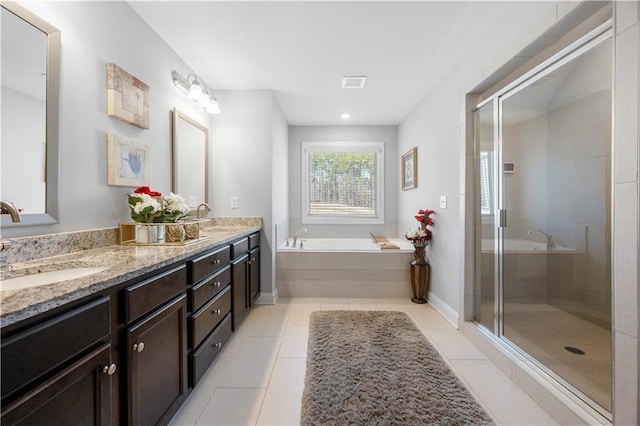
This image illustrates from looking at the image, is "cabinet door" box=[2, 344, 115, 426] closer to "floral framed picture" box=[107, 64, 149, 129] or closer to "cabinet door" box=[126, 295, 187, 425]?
"cabinet door" box=[126, 295, 187, 425]

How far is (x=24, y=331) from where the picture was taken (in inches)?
26.0

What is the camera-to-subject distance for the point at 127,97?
173 cm

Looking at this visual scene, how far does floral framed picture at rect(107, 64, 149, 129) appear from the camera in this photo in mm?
1610

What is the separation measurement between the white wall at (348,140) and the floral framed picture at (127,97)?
2.63m

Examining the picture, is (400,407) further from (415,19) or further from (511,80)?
(415,19)

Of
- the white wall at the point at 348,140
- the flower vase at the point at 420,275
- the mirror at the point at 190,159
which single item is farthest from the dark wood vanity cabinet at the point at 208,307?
the white wall at the point at 348,140

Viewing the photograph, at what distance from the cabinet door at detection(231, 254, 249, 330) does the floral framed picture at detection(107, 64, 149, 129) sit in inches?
47.4

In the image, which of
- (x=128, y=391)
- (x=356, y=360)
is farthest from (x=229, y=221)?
(x=128, y=391)

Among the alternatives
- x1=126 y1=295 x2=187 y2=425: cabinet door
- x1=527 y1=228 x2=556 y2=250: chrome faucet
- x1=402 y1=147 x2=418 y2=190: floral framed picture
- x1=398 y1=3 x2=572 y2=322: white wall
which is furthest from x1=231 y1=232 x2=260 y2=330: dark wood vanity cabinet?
x1=527 y1=228 x2=556 y2=250: chrome faucet

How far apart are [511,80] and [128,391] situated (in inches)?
107

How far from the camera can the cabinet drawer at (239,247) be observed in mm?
2162

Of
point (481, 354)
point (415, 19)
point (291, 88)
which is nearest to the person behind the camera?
point (415, 19)

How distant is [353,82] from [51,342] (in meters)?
2.88

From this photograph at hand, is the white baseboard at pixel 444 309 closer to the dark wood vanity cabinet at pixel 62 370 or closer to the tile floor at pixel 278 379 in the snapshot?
the tile floor at pixel 278 379
